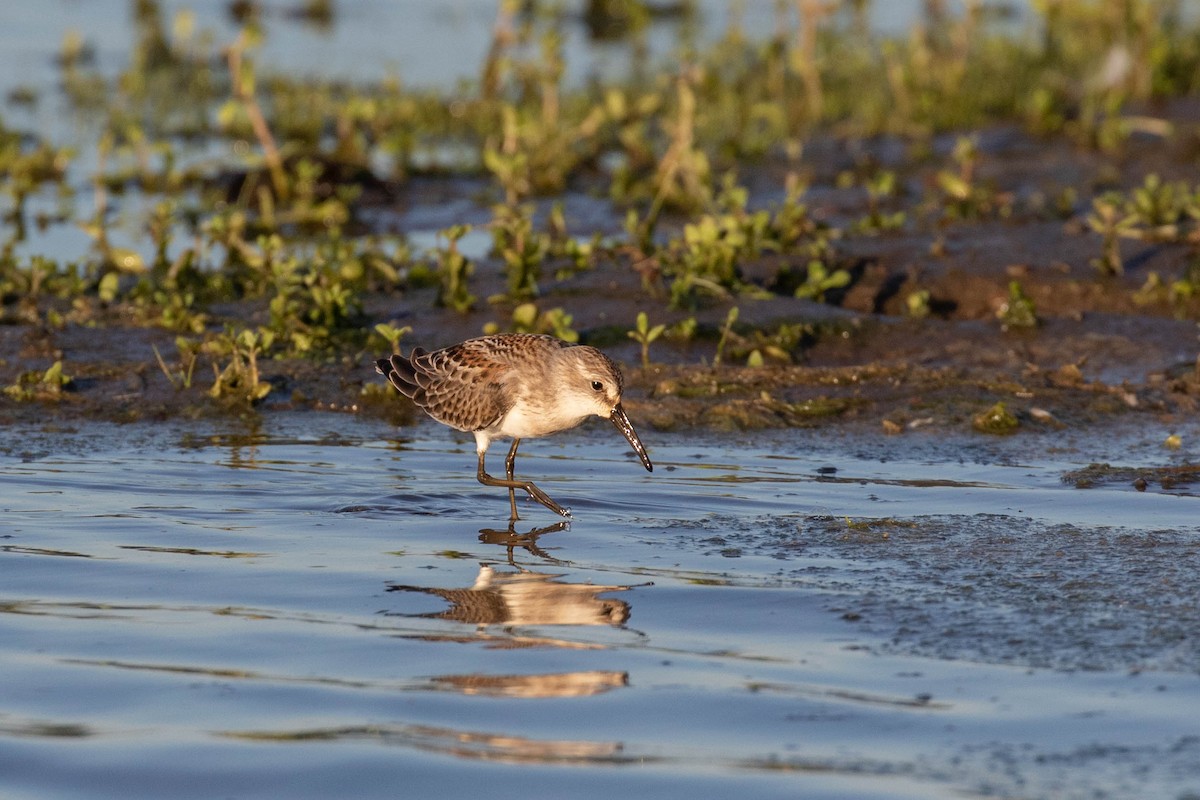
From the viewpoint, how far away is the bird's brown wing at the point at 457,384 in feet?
26.2

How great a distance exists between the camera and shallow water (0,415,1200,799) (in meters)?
4.84

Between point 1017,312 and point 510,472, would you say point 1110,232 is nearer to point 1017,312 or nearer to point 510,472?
point 1017,312

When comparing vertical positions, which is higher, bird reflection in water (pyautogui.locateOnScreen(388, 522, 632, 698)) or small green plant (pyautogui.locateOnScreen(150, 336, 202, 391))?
small green plant (pyautogui.locateOnScreen(150, 336, 202, 391))

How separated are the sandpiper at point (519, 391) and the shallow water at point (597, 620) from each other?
310 millimetres

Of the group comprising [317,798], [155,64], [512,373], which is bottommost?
[317,798]

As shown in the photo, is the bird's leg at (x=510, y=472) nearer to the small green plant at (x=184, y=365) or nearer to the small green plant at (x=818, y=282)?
the small green plant at (x=184, y=365)

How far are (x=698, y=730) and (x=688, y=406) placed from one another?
4492 millimetres

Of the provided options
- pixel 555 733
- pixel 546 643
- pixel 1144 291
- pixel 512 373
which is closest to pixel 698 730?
pixel 555 733

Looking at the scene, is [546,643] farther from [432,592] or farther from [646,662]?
[432,592]

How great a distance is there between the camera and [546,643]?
5883 mm

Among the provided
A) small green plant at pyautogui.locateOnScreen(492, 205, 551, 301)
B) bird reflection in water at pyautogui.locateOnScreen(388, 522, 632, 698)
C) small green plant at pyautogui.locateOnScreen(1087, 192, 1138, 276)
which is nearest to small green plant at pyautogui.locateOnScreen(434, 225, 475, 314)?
small green plant at pyautogui.locateOnScreen(492, 205, 551, 301)

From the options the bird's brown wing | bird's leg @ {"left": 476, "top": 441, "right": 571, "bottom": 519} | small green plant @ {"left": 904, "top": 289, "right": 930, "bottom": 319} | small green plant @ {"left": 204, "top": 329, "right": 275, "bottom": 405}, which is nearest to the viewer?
bird's leg @ {"left": 476, "top": 441, "right": 571, "bottom": 519}

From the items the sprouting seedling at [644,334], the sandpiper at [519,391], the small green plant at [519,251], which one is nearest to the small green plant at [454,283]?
the small green plant at [519,251]

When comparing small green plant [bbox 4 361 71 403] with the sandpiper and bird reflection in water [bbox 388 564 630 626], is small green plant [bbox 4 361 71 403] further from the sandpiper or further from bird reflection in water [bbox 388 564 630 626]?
bird reflection in water [bbox 388 564 630 626]
